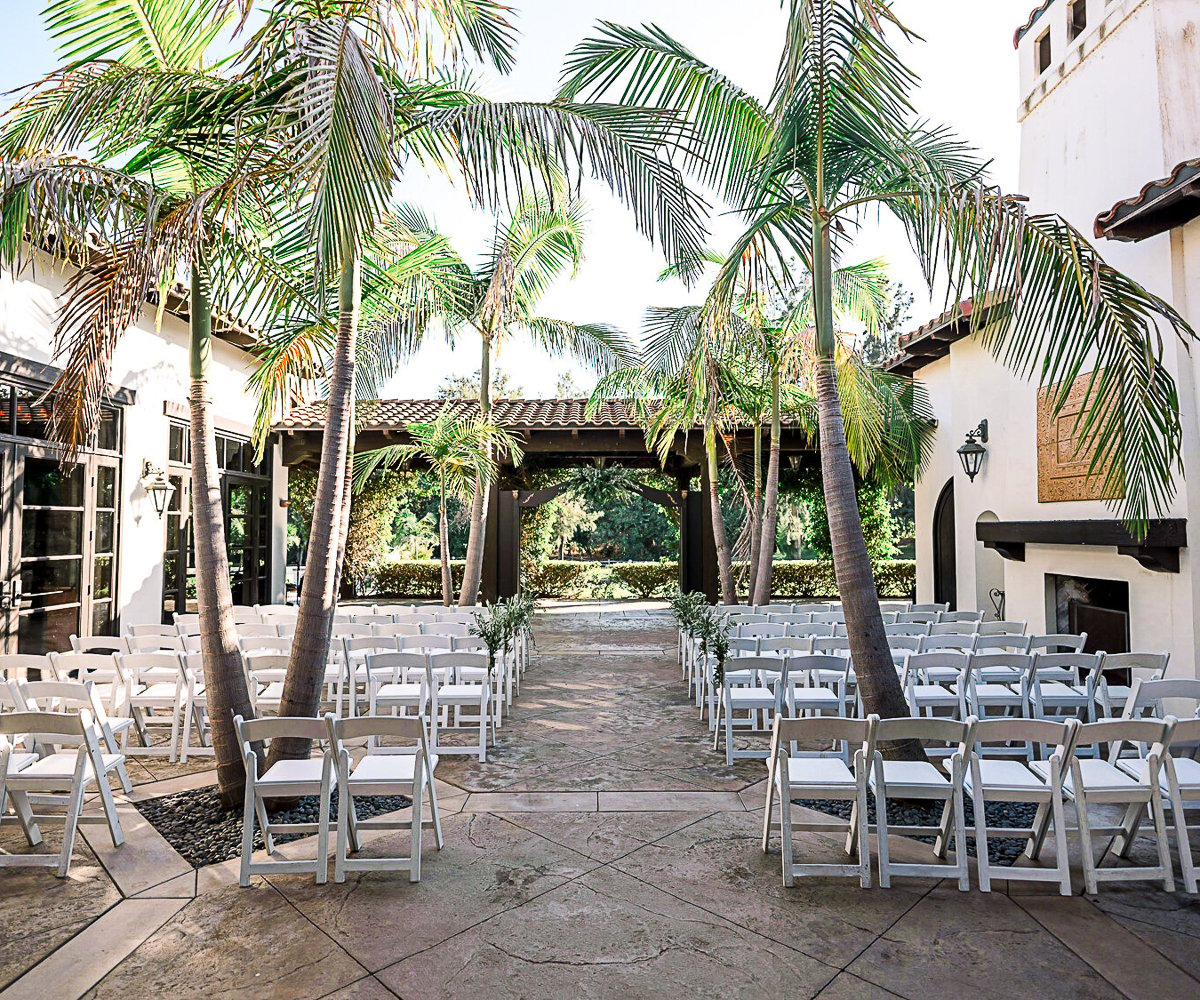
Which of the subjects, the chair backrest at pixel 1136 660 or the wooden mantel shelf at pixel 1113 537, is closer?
the chair backrest at pixel 1136 660

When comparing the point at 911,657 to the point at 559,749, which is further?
the point at 559,749

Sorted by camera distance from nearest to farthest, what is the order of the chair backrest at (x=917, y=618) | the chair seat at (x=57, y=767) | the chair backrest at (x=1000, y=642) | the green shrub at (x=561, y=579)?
the chair seat at (x=57, y=767)
the chair backrest at (x=1000, y=642)
the chair backrest at (x=917, y=618)
the green shrub at (x=561, y=579)

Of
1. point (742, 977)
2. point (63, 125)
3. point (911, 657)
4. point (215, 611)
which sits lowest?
point (742, 977)

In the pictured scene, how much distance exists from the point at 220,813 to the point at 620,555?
2524 cm

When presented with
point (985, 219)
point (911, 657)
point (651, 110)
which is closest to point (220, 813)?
point (911, 657)

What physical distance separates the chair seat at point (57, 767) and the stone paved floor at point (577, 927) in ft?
1.42

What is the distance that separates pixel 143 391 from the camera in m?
9.89

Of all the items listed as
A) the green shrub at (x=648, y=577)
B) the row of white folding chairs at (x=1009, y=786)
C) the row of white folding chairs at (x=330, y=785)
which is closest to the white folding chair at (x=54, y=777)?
the row of white folding chairs at (x=330, y=785)

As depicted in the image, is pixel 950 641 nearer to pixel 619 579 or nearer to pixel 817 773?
pixel 817 773

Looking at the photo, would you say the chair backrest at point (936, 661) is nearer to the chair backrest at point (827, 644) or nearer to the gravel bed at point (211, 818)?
the chair backrest at point (827, 644)

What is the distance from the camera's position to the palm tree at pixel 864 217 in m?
4.48

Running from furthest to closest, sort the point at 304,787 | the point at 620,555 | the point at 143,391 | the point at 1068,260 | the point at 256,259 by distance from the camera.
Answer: the point at 620,555 → the point at 143,391 → the point at 256,259 → the point at 1068,260 → the point at 304,787

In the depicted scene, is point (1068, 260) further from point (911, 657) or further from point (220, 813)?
point (220, 813)

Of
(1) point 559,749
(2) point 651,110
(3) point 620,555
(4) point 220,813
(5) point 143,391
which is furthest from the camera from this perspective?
(3) point 620,555
